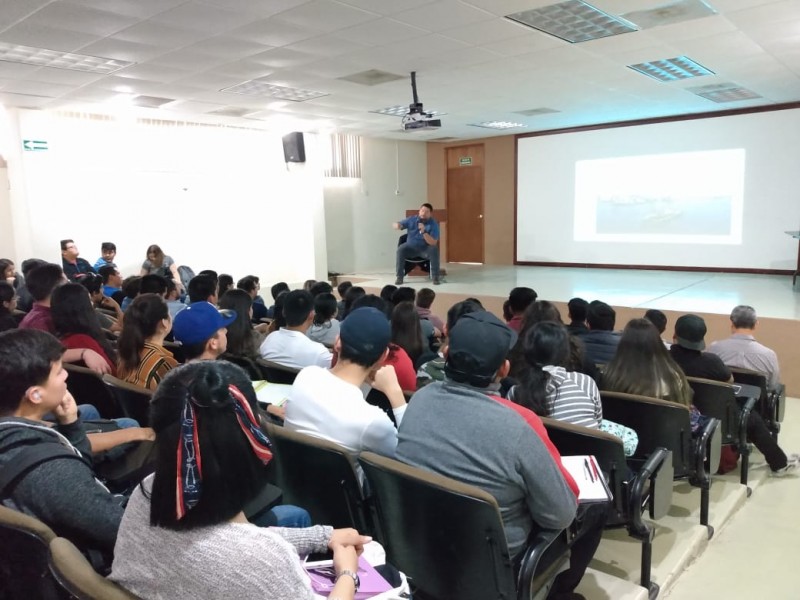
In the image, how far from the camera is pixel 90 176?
8.02 m

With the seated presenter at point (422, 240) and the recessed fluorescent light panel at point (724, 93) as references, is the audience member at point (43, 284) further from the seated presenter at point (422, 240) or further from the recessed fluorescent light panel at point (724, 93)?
the recessed fluorescent light panel at point (724, 93)

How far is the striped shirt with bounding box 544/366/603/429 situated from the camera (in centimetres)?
209

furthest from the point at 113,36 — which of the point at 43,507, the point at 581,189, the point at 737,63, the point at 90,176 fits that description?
the point at 581,189

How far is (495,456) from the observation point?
1415 millimetres

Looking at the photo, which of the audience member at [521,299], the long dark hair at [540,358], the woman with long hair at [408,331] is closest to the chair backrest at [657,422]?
the long dark hair at [540,358]

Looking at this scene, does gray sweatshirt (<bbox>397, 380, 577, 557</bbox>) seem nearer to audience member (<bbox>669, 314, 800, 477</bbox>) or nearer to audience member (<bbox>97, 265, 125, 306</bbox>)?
audience member (<bbox>669, 314, 800, 477</bbox>)

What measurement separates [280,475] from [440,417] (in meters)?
0.66

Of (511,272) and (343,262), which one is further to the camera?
(343,262)

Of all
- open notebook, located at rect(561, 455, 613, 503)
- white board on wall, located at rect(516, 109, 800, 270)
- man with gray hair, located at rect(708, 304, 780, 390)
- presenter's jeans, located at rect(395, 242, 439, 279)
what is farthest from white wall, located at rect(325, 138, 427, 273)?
Answer: open notebook, located at rect(561, 455, 613, 503)

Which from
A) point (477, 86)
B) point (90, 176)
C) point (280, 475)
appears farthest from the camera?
point (90, 176)

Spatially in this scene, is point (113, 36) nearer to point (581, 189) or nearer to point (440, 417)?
point (440, 417)

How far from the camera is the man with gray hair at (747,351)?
3.49 metres

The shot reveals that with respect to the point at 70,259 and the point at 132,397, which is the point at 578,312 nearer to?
the point at 132,397

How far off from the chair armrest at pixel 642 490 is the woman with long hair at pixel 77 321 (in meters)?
2.26
